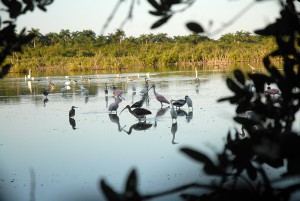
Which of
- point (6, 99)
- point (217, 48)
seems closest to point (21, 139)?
point (6, 99)

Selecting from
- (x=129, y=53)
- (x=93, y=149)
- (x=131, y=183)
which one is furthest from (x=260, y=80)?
(x=129, y=53)

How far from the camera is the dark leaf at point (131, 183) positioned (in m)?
0.82

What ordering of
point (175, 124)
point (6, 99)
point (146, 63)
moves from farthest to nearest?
point (146, 63)
point (6, 99)
point (175, 124)

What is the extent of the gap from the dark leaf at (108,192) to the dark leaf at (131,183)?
0.09 feet

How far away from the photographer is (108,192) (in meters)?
0.84

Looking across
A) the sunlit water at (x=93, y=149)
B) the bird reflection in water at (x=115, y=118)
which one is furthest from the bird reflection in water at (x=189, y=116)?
the bird reflection in water at (x=115, y=118)

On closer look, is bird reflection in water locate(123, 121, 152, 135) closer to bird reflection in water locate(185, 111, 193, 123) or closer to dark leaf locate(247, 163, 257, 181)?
bird reflection in water locate(185, 111, 193, 123)

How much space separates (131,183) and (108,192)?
49 mm

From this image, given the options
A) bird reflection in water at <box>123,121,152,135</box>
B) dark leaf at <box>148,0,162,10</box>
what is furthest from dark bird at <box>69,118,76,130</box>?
dark leaf at <box>148,0,162,10</box>

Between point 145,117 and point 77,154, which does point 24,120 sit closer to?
point 145,117

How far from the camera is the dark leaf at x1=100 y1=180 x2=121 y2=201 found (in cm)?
83

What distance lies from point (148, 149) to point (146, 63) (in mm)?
49872

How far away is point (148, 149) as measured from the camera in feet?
24.4

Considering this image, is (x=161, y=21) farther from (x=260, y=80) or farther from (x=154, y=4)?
(x=260, y=80)
